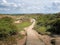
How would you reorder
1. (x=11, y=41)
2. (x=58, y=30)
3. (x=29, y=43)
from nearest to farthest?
(x=29, y=43) < (x=11, y=41) < (x=58, y=30)

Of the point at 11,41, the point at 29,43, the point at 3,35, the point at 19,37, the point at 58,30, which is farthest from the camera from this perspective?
the point at 58,30

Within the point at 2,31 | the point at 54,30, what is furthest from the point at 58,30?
the point at 2,31

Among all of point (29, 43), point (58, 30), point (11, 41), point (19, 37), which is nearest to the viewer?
point (29, 43)

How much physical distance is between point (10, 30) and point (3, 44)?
421 cm

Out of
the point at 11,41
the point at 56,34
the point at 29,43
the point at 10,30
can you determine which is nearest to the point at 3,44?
the point at 11,41

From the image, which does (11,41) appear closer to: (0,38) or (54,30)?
(0,38)

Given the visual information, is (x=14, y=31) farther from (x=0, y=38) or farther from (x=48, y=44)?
(x=48, y=44)

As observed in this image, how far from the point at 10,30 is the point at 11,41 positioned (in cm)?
336

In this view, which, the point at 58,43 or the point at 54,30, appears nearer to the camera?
the point at 58,43

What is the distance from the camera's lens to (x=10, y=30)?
22.9 meters

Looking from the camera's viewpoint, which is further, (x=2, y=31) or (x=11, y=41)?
(x=2, y=31)

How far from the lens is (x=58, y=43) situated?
18.2 metres

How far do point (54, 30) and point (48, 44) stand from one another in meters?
6.33

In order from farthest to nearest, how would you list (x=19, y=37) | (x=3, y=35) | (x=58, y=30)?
(x=58, y=30), (x=19, y=37), (x=3, y=35)
